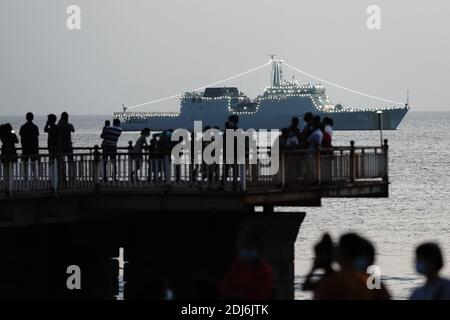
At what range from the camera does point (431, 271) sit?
45.0 ft

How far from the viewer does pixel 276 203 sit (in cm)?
2953

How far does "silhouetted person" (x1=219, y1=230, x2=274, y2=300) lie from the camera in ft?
45.1

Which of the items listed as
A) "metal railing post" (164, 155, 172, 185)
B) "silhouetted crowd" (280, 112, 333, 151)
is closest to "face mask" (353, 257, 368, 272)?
"metal railing post" (164, 155, 172, 185)

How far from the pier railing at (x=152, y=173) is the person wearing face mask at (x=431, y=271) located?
13.9 m

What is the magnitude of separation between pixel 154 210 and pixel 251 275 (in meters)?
15.1

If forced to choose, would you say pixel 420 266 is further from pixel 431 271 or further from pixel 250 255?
pixel 250 255

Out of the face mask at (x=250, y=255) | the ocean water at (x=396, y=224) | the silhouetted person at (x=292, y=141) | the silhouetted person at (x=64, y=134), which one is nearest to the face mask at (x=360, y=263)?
the face mask at (x=250, y=255)

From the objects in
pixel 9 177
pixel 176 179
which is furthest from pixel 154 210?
pixel 9 177

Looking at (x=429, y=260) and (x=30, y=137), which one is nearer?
(x=429, y=260)

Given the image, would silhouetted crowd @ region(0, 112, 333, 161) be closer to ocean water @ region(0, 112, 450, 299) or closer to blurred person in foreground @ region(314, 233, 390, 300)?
ocean water @ region(0, 112, 450, 299)

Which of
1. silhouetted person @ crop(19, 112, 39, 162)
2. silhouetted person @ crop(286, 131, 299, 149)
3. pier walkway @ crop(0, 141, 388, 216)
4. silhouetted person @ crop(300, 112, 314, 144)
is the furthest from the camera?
silhouetted person @ crop(19, 112, 39, 162)

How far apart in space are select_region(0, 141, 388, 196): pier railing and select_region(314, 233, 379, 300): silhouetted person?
13.8 m
